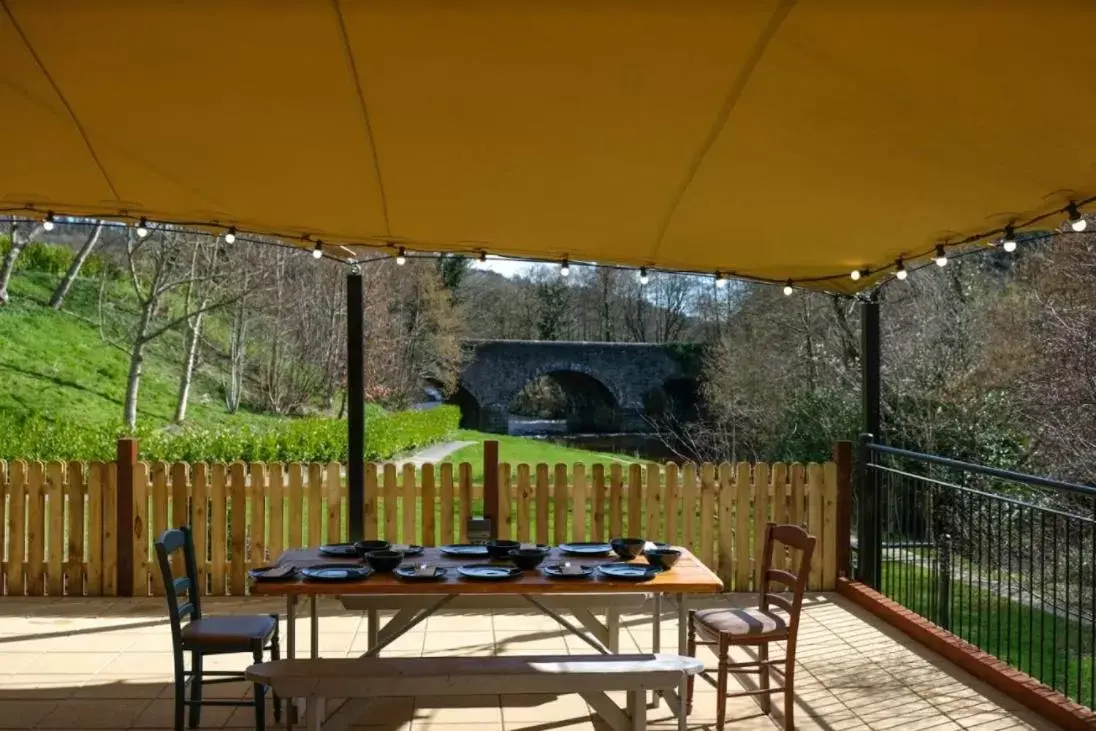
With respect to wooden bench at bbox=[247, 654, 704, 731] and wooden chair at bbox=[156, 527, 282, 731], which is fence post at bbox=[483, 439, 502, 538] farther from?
wooden bench at bbox=[247, 654, 704, 731]

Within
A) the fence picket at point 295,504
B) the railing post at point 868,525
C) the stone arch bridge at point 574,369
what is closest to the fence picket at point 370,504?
the fence picket at point 295,504

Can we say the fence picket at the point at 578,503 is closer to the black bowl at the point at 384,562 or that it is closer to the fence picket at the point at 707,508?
the fence picket at the point at 707,508

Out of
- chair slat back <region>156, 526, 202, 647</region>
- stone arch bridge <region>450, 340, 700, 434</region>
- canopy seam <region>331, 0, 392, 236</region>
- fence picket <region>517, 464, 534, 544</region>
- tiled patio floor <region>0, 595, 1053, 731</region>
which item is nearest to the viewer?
canopy seam <region>331, 0, 392, 236</region>

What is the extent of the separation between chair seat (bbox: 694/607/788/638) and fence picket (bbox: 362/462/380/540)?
2965 millimetres

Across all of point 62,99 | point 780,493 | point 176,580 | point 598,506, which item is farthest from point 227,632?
point 780,493

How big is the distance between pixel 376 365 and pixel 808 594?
50.8 ft

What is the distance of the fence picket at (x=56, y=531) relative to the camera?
22.0ft

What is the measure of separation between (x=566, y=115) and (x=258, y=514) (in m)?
4.38

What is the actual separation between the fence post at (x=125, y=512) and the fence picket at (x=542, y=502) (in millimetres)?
2946

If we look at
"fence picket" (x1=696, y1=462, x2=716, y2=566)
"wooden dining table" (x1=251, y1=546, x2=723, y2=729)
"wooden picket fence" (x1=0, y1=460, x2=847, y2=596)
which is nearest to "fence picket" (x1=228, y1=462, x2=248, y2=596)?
"wooden picket fence" (x1=0, y1=460, x2=847, y2=596)

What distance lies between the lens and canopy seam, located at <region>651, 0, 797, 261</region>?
108 inches

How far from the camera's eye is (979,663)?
520 centimetres

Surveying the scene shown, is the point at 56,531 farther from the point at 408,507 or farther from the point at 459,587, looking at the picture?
the point at 459,587

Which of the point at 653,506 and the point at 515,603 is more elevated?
the point at 653,506
